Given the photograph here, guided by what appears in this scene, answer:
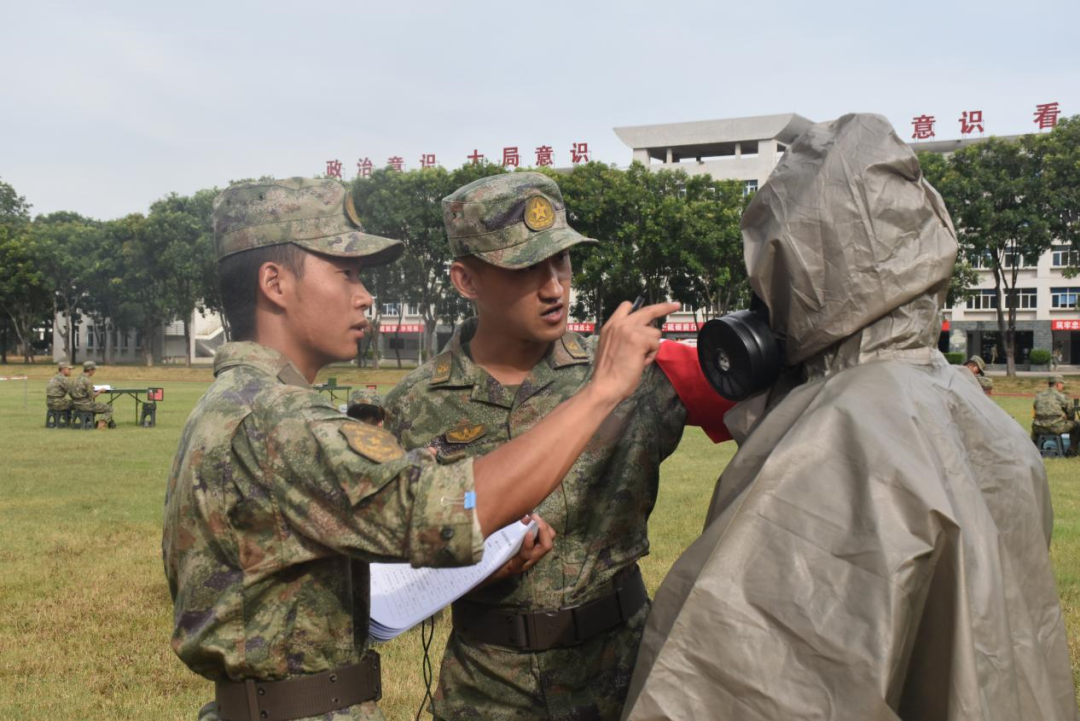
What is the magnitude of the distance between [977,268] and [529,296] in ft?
163

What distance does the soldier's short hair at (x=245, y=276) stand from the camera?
2219 millimetres

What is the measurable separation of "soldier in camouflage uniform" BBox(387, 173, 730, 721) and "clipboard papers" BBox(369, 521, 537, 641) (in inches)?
13.9

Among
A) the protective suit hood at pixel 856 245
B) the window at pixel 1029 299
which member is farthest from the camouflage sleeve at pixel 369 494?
the window at pixel 1029 299

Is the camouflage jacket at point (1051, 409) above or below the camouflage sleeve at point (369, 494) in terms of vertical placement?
below

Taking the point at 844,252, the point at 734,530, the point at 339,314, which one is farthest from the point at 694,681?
the point at 339,314

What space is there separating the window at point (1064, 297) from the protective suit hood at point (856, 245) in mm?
55087

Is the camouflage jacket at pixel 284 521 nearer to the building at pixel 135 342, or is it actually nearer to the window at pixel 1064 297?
the window at pixel 1064 297

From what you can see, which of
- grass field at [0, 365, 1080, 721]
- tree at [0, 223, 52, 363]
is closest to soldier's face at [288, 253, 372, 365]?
grass field at [0, 365, 1080, 721]

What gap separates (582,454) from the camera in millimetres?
2953

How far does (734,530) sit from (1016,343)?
56.9 meters

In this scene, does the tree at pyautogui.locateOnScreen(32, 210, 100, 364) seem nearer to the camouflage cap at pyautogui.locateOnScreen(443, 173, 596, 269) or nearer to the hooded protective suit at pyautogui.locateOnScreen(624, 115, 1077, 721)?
the camouflage cap at pyautogui.locateOnScreen(443, 173, 596, 269)

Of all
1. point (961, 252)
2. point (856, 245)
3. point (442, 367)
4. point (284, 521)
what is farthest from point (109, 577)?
point (961, 252)

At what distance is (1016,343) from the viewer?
53.1 metres

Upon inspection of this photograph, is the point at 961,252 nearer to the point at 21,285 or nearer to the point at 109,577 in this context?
the point at 109,577
